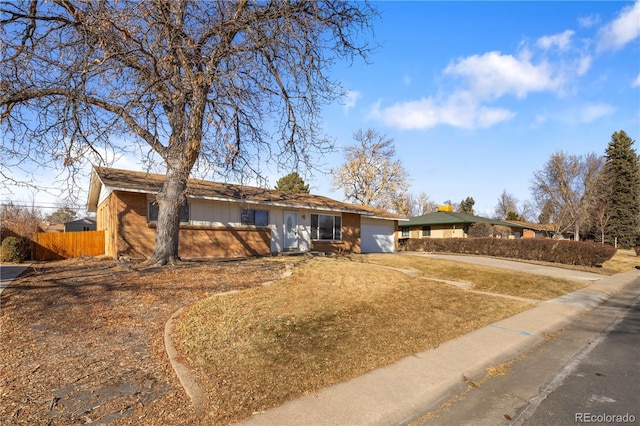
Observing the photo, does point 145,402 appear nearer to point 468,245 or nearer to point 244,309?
point 244,309

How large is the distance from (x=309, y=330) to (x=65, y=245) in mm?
15805

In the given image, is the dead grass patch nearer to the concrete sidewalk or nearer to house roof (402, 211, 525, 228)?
the concrete sidewalk

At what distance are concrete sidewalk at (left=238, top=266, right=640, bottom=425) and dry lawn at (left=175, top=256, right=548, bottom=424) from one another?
19 cm

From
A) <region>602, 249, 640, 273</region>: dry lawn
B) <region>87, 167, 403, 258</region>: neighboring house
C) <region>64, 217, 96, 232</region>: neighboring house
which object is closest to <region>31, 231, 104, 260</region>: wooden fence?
<region>87, 167, 403, 258</region>: neighboring house

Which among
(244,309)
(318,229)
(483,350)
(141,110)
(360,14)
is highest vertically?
(360,14)

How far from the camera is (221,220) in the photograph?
53.9 feet

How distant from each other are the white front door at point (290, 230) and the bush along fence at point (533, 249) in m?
15.0

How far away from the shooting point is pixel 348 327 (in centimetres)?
625

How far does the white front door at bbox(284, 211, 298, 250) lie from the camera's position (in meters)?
19.1

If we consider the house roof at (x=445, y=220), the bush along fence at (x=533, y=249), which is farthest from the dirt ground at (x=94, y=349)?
the house roof at (x=445, y=220)

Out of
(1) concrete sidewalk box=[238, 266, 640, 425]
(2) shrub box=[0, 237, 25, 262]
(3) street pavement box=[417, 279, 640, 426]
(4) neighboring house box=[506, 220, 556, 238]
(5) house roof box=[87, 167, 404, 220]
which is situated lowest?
(3) street pavement box=[417, 279, 640, 426]

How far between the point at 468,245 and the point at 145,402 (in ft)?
89.7

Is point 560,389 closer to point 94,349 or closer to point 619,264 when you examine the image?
point 94,349

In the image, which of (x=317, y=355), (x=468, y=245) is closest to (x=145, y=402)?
(x=317, y=355)
